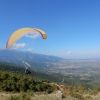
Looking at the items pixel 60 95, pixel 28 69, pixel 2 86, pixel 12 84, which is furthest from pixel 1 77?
pixel 60 95

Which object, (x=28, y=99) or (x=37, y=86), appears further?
(x=37, y=86)

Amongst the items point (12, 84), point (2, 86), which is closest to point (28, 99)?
point (2, 86)

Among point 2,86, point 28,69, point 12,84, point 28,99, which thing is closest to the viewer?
point 28,99

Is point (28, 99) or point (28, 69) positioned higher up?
point (28, 69)

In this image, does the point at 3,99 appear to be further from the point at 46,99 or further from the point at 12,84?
the point at 12,84

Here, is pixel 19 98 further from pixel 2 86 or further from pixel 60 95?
pixel 2 86

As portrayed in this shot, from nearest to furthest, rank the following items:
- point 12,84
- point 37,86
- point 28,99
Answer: point 28,99, point 12,84, point 37,86

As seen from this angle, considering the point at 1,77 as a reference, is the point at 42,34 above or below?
above

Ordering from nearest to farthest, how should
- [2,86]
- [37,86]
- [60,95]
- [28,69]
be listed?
[60,95]
[28,69]
[2,86]
[37,86]

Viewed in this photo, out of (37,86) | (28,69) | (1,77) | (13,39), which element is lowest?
(37,86)
